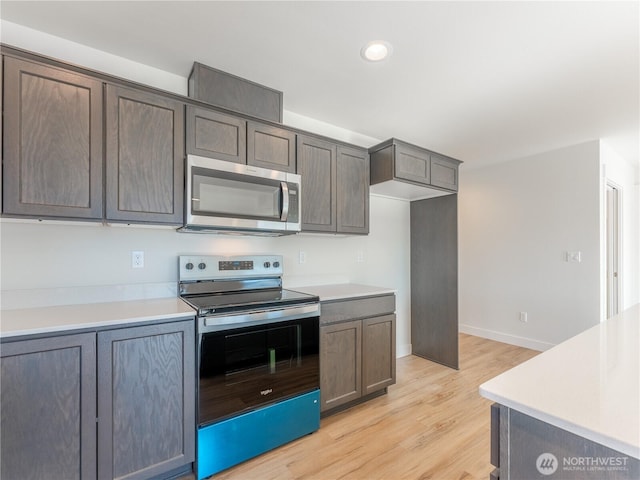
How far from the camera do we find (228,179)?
2010 millimetres

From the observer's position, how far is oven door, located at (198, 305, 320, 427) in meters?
1.70

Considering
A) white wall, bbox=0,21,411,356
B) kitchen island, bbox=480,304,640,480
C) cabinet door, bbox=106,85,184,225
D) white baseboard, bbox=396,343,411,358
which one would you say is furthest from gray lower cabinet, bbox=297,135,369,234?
kitchen island, bbox=480,304,640,480

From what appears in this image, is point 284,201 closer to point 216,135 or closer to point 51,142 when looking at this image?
point 216,135

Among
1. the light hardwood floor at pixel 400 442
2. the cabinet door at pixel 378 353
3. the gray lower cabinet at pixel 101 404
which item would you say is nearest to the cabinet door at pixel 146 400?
the gray lower cabinet at pixel 101 404

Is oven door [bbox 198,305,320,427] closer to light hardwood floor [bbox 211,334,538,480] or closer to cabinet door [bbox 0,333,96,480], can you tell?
light hardwood floor [bbox 211,334,538,480]

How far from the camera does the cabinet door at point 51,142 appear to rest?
143 centimetres

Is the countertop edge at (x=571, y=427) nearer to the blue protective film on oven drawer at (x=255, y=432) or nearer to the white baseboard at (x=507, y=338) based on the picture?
the blue protective film on oven drawer at (x=255, y=432)

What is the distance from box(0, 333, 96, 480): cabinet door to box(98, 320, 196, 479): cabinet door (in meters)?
0.06

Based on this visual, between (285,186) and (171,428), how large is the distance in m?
1.58

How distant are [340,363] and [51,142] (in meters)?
2.19

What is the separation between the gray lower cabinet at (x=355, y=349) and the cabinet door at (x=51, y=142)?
1590mm

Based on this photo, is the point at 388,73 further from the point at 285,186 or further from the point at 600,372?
the point at 600,372

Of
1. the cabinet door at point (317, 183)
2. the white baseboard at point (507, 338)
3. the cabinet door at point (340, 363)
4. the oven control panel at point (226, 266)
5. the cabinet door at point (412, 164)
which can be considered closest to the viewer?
the oven control panel at point (226, 266)

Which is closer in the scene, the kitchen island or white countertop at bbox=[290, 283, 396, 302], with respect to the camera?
the kitchen island
